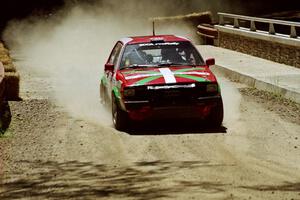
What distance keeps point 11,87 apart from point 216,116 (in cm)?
592

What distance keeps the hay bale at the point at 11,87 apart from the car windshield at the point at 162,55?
13.1ft

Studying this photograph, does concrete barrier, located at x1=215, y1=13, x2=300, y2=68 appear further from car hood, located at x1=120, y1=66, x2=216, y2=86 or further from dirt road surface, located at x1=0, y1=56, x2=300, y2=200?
car hood, located at x1=120, y1=66, x2=216, y2=86

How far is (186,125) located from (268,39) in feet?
33.5

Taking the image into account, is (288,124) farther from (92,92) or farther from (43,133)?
(92,92)

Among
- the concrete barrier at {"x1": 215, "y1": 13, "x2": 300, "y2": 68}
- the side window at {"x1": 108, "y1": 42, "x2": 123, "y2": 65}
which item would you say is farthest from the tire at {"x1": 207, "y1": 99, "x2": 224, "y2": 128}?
the concrete barrier at {"x1": 215, "y1": 13, "x2": 300, "y2": 68}

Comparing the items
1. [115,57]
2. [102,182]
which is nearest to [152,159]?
Result: [102,182]

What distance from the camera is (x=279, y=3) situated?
148 ft

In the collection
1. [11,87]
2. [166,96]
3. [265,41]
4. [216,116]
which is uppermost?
[166,96]

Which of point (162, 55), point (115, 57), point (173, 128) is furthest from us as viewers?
point (115, 57)

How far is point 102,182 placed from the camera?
7594mm

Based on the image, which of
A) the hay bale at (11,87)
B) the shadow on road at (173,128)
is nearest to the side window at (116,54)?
the shadow on road at (173,128)

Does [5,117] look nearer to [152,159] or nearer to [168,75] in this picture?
[168,75]

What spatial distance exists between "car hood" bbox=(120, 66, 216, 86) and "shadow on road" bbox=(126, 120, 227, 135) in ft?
2.71

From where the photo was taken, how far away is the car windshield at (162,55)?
37.8ft
